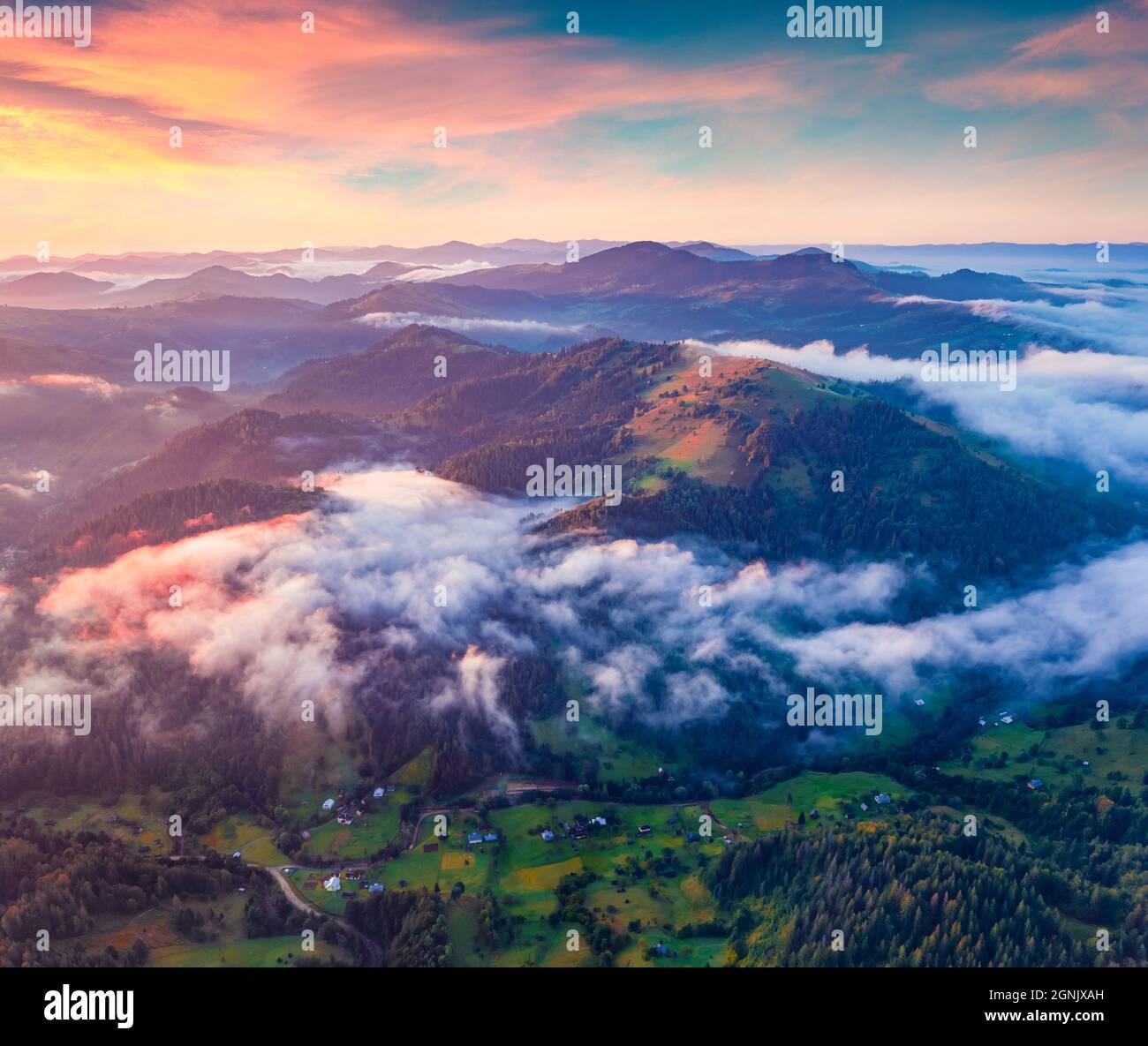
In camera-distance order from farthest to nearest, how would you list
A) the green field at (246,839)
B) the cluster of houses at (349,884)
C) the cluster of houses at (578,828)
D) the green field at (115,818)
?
1. the cluster of houses at (578,828)
2. the green field at (115,818)
3. the green field at (246,839)
4. the cluster of houses at (349,884)

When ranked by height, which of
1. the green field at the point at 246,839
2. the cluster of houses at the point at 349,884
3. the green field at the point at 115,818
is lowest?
the cluster of houses at the point at 349,884

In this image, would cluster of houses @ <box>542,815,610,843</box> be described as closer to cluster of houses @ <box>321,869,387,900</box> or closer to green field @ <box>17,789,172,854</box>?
cluster of houses @ <box>321,869,387,900</box>

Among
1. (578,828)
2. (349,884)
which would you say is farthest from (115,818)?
(578,828)

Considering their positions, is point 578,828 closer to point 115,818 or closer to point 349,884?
point 349,884

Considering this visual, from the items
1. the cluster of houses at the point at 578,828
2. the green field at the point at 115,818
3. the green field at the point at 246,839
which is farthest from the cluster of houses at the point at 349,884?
the green field at the point at 115,818

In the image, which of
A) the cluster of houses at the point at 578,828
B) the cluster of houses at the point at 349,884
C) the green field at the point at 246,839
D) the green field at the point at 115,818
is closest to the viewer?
the cluster of houses at the point at 349,884

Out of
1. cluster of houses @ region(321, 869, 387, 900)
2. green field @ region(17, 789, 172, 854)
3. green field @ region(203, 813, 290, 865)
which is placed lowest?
cluster of houses @ region(321, 869, 387, 900)

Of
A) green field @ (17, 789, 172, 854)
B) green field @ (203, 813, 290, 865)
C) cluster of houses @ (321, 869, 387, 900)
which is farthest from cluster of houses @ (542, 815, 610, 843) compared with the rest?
green field @ (17, 789, 172, 854)

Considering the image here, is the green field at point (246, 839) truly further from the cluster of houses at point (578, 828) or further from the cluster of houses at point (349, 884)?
the cluster of houses at point (578, 828)

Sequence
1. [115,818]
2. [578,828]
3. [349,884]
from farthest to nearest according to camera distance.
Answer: [578,828] → [115,818] → [349,884]

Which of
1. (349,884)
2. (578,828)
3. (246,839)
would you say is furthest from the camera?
(578,828)

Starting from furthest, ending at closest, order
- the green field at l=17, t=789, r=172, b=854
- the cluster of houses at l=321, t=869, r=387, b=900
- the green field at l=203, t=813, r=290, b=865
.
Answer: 1. the green field at l=17, t=789, r=172, b=854
2. the green field at l=203, t=813, r=290, b=865
3. the cluster of houses at l=321, t=869, r=387, b=900
